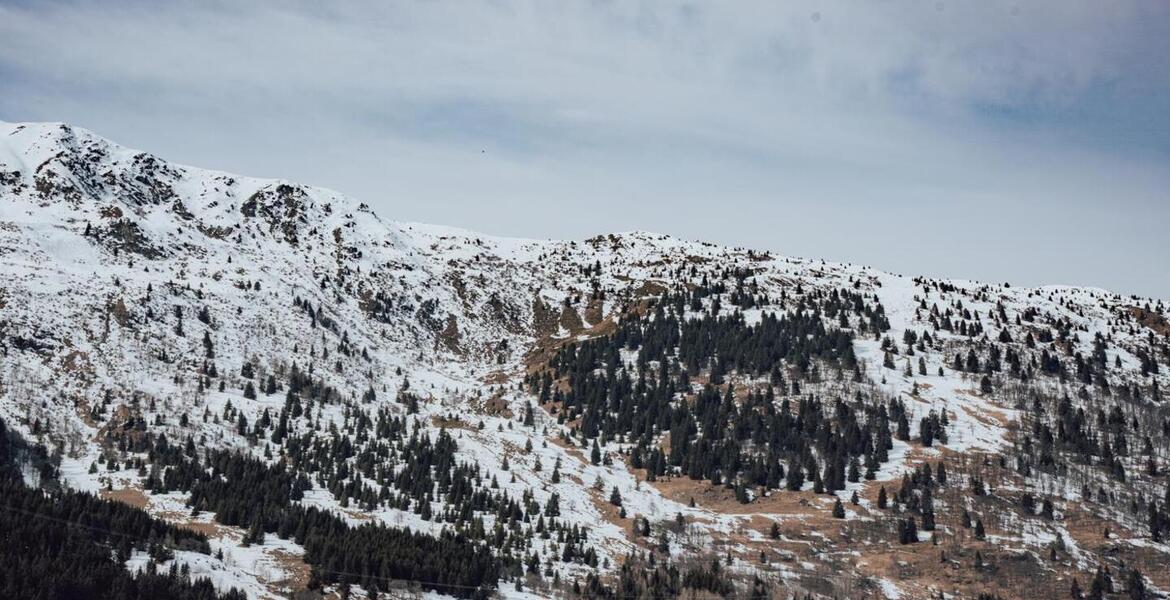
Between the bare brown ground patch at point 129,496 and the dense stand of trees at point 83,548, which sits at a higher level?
the bare brown ground patch at point 129,496

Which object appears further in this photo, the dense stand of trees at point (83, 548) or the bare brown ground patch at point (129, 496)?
the bare brown ground patch at point (129, 496)

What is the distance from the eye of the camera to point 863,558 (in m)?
178

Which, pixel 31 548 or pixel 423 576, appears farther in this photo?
pixel 423 576

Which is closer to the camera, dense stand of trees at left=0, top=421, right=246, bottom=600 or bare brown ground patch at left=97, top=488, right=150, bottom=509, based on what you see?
dense stand of trees at left=0, top=421, right=246, bottom=600

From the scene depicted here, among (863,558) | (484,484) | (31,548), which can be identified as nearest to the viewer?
(31,548)

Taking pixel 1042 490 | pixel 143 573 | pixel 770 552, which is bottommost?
pixel 143 573

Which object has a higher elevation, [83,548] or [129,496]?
[129,496]

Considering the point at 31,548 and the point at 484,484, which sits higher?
the point at 484,484

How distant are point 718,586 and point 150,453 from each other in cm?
11063

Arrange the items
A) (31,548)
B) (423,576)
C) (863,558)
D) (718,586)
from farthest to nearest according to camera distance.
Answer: (863,558) < (718,586) < (423,576) < (31,548)

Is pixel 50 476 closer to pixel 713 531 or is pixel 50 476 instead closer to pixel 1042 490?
pixel 713 531

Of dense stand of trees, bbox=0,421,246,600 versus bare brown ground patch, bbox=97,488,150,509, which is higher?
bare brown ground patch, bbox=97,488,150,509

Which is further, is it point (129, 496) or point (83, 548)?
point (129, 496)

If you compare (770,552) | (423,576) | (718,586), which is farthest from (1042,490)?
(423,576)
